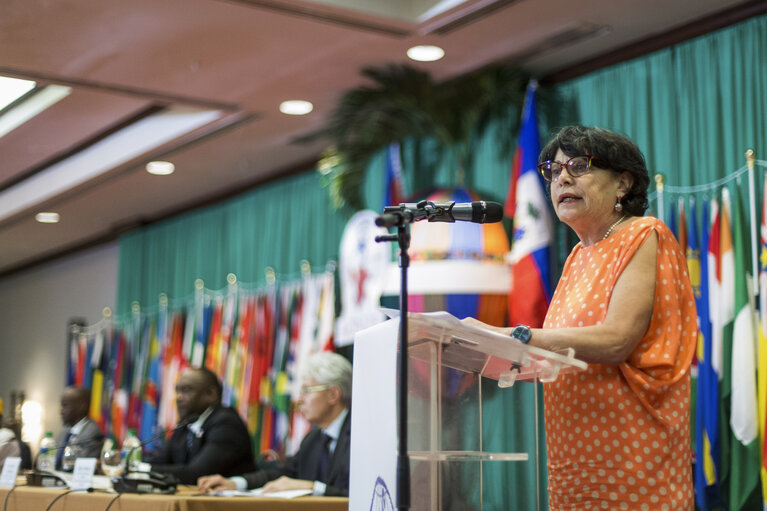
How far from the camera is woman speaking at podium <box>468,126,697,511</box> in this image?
212 centimetres

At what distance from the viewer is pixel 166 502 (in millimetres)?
3426

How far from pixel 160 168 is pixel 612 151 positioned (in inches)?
248

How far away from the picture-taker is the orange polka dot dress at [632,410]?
6.98 ft

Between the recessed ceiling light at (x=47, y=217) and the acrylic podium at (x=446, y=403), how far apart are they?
804 cm

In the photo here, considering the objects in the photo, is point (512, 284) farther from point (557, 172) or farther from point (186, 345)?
point (186, 345)

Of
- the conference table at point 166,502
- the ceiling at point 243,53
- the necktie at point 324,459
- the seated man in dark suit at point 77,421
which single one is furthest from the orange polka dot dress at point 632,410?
the seated man in dark suit at point 77,421

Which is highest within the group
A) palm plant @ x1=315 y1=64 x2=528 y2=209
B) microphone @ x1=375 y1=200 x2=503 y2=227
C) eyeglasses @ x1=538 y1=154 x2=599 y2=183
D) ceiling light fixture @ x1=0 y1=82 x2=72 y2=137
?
ceiling light fixture @ x1=0 y1=82 x2=72 y2=137

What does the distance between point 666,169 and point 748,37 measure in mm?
748

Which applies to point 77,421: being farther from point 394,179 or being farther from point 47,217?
point 47,217

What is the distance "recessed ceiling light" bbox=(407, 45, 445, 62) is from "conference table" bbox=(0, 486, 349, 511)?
2.73 meters

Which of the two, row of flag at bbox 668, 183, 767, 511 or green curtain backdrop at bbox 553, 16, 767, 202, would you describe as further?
green curtain backdrop at bbox 553, 16, 767, 202

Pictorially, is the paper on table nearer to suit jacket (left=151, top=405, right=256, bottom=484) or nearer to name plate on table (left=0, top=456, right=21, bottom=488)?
suit jacket (left=151, top=405, right=256, bottom=484)

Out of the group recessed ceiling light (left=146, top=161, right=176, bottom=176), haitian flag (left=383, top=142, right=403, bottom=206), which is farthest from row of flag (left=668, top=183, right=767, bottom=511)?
recessed ceiling light (left=146, top=161, right=176, bottom=176)

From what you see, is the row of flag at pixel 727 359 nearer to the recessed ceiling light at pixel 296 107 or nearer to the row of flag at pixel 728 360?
the row of flag at pixel 728 360
